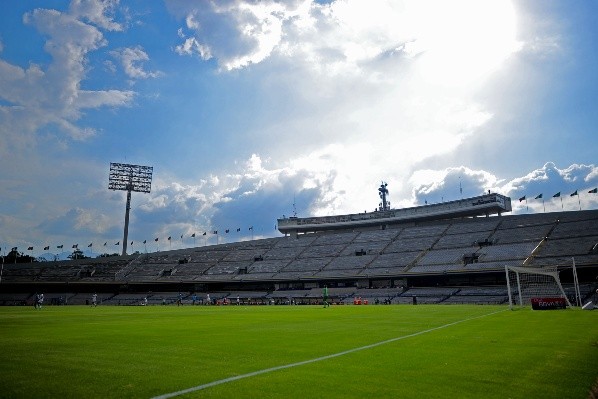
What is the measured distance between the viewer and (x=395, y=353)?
11.4m

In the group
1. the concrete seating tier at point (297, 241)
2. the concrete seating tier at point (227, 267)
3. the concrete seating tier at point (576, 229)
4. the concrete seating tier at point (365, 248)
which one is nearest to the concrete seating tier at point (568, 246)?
the concrete seating tier at point (576, 229)

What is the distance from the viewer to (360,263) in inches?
2950

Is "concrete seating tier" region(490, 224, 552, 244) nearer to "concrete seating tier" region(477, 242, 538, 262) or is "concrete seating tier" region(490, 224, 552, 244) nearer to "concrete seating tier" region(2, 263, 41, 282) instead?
"concrete seating tier" region(477, 242, 538, 262)

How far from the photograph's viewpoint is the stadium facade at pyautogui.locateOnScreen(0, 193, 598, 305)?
6000cm

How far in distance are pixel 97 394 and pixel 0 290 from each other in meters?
106

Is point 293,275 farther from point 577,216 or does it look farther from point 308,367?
point 308,367

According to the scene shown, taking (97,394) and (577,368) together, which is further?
(577,368)

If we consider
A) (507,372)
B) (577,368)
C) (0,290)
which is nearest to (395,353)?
(507,372)

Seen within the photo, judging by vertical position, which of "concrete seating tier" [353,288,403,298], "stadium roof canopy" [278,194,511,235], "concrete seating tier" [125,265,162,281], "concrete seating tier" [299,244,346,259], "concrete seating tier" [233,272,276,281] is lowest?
"concrete seating tier" [353,288,403,298]

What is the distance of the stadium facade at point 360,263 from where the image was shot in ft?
197

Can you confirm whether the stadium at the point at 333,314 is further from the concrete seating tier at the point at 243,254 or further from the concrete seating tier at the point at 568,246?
the concrete seating tier at the point at 243,254

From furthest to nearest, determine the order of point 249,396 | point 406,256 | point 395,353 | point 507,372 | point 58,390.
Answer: point 406,256
point 395,353
point 507,372
point 58,390
point 249,396

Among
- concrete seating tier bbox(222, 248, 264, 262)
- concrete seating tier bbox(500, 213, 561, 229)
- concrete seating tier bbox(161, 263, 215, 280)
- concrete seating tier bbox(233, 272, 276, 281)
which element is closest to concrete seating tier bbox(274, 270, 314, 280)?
concrete seating tier bbox(233, 272, 276, 281)

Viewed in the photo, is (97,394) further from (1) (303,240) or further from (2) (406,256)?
(1) (303,240)
